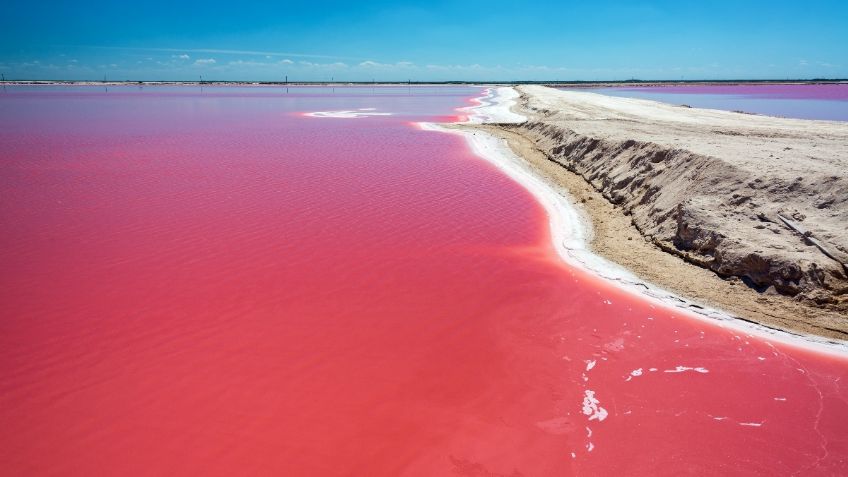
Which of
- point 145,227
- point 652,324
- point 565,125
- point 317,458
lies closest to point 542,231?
point 652,324

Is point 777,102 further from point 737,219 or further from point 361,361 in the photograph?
point 361,361

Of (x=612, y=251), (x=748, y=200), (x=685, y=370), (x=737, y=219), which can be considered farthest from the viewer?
(x=612, y=251)

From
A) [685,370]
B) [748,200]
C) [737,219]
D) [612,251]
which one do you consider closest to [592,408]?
[685,370]

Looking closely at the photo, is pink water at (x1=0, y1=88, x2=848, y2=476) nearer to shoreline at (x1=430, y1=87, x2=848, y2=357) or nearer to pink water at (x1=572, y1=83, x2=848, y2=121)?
shoreline at (x1=430, y1=87, x2=848, y2=357)

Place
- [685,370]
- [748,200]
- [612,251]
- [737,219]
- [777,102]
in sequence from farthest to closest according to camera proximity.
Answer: [777,102] < [612,251] < [748,200] < [737,219] < [685,370]

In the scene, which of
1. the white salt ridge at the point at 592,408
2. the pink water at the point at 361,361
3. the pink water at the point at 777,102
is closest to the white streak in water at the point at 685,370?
the pink water at the point at 361,361
